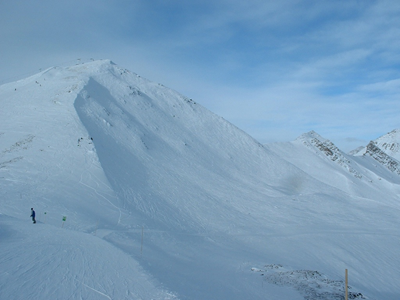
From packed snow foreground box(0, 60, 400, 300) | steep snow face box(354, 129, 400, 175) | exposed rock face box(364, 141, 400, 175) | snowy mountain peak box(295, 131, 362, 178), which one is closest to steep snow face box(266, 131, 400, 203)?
snowy mountain peak box(295, 131, 362, 178)

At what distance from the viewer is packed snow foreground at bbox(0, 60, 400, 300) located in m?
8.72

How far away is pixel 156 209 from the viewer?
66.7 ft

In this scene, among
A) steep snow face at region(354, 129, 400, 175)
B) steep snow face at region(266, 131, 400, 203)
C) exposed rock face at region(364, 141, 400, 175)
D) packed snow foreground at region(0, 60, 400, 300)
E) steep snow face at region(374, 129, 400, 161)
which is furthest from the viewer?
steep snow face at region(374, 129, 400, 161)

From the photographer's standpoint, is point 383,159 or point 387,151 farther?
point 387,151

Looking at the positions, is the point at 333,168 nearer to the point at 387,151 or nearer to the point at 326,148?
the point at 326,148

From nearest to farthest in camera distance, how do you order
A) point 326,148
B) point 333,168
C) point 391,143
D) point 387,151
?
point 333,168 < point 326,148 < point 387,151 < point 391,143

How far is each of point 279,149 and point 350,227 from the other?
32298mm

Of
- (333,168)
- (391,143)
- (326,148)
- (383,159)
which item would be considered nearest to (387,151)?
(391,143)

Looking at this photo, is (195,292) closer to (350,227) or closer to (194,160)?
(350,227)

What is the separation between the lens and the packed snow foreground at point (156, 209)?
872 centimetres

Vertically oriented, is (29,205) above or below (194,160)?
below

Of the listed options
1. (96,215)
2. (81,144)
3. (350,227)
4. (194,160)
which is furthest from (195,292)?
(194,160)

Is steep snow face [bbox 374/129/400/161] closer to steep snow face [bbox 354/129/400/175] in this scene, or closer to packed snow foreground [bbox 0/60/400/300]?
steep snow face [bbox 354/129/400/175]

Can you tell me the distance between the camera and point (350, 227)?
81.3 feet
